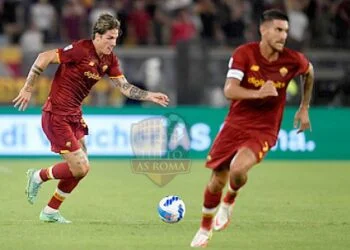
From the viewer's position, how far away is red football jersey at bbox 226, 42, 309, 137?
33.2 feet

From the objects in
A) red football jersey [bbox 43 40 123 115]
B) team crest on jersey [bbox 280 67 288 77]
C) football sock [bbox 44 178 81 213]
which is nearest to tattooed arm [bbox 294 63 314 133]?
team crest on jersey [bbox 280 67 288 77]

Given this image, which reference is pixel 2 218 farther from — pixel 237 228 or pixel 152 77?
pixel 152 77

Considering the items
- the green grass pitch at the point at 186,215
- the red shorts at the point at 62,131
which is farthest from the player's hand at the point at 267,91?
the red shorts at the point at 62,131

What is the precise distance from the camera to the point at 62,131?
11.6 metres

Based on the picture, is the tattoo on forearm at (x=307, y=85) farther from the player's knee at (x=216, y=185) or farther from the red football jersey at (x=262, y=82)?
the player's knee at (x=216, y=185)

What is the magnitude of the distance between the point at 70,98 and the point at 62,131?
0.38 m

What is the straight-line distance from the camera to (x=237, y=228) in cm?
1142

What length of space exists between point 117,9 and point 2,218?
38.7 ft

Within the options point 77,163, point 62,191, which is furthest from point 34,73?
point 62,191

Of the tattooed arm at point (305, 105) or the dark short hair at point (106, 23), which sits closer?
the tattooed arm at point (305, 105)

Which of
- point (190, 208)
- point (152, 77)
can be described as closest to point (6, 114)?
point (152, 77)

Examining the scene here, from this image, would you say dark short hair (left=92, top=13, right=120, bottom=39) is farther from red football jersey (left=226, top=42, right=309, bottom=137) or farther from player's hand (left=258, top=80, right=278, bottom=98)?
player's hand (left=258, top=80, right=278, bottom=98)

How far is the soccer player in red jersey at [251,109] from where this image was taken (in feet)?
32.7

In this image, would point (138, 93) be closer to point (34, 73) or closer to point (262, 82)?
point (34, 73)
